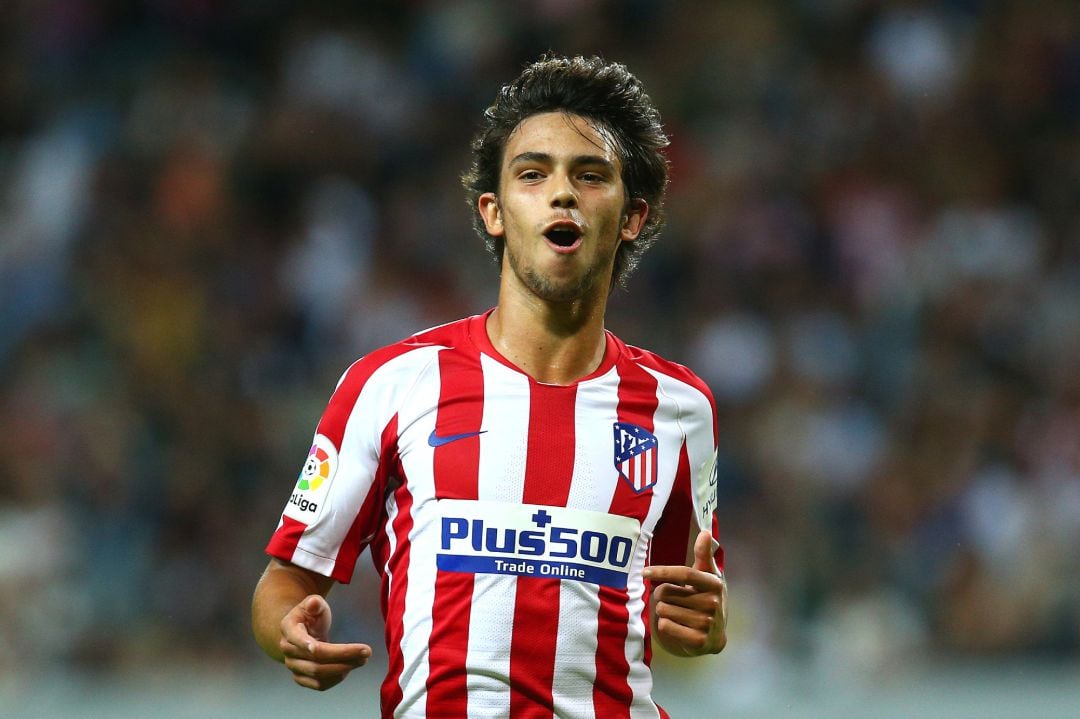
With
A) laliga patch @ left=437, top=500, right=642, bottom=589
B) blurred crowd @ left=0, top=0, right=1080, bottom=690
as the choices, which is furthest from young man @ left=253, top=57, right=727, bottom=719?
blurred crowd @ left=0, top=0, right=1080, bottom=690

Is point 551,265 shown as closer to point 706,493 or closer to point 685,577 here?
point 706,493

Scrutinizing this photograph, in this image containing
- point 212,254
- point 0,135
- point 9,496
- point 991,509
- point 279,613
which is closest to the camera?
point 279,613

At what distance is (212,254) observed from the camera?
8.45m

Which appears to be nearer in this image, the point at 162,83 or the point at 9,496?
the point at 9,496

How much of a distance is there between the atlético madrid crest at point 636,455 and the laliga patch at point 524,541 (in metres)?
0.15

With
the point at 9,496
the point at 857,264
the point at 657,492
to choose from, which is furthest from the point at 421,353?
the point at 857,264

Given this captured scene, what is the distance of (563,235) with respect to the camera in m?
3.16

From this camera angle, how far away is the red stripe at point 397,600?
2992 millimetres

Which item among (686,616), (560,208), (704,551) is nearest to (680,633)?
(686,616)

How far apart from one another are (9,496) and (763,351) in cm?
415

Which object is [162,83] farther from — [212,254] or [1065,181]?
[1065,181]

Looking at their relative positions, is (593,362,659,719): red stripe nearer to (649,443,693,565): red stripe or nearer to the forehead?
(649,443,693,565): red stripe

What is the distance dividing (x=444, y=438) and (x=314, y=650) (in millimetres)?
579

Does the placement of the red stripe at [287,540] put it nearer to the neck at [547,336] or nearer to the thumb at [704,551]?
the neck at [547,336]
